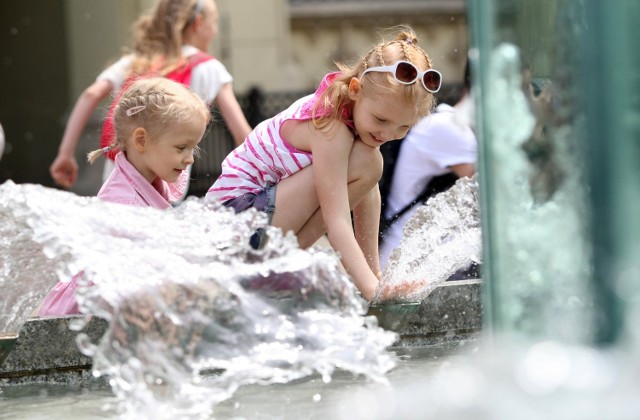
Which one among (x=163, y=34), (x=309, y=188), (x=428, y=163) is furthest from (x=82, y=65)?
(x=309, y=188)

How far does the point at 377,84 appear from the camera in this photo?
3707 mm

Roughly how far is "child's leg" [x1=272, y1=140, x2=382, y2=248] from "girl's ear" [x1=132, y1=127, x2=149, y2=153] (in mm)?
431

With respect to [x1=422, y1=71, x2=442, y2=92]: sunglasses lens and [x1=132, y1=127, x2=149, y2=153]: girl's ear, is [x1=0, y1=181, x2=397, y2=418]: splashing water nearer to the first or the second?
[x1=132, y1=127, x2=149, y2=153]: girl's ear

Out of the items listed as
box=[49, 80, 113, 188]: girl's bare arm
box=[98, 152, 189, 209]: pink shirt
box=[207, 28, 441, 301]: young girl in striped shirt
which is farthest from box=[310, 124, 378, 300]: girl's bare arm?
box=[49, 80, 113, 188]: girl's bare arm

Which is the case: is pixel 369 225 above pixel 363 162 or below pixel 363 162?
below

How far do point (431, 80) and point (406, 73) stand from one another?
84 millimetres

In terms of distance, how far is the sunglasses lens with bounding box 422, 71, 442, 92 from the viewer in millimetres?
3680

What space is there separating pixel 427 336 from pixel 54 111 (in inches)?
388

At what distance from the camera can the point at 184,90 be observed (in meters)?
3.87

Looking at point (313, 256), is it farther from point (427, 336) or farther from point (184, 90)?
point (184, 90)

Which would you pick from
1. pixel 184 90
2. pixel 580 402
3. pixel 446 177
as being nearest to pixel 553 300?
pixel 580 402

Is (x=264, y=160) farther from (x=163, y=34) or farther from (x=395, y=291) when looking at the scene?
(x=163, y=34)

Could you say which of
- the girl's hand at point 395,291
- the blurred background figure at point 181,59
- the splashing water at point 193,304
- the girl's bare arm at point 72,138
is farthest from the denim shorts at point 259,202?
the girl's bare arm at point 72,138

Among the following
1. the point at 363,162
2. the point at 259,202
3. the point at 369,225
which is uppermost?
the point at 363,162
